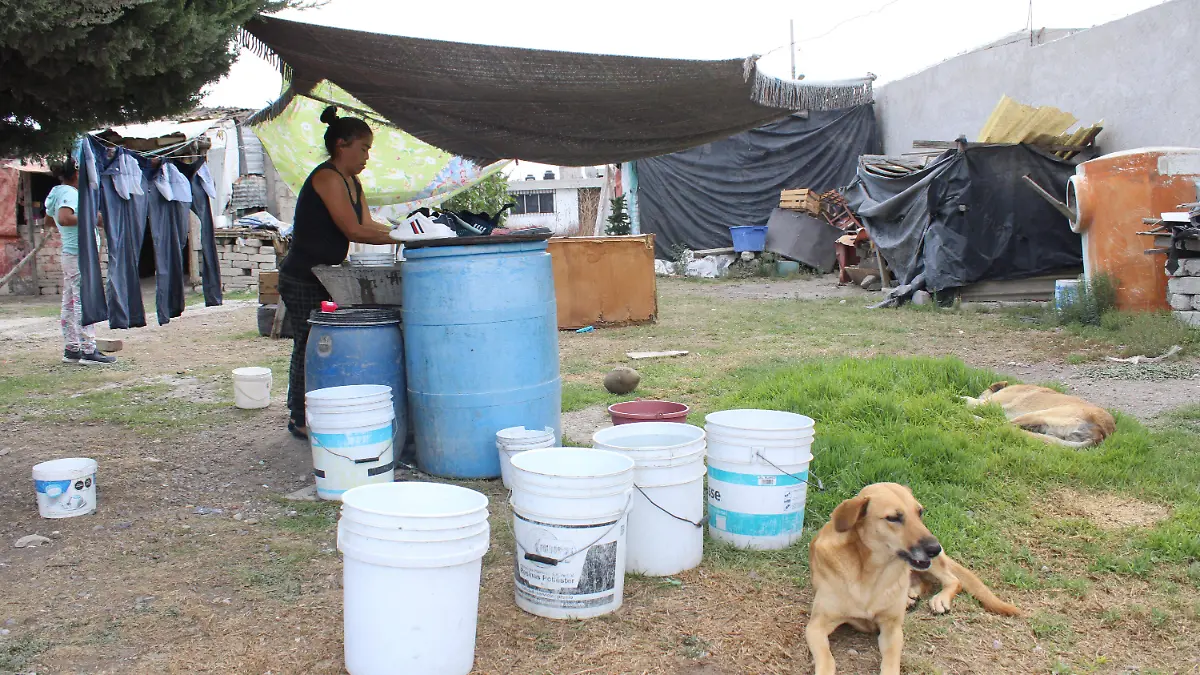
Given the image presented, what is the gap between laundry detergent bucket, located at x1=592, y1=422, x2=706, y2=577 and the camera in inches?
123

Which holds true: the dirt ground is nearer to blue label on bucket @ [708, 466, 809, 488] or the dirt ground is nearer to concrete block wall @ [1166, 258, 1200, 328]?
blue label on bucket @ [708, 466, 809, 488]

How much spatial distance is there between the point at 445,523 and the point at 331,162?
2983mm

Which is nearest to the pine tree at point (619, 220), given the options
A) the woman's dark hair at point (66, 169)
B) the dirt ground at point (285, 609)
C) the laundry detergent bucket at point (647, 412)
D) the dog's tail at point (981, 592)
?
the woman's dark hair at point (66, 169)

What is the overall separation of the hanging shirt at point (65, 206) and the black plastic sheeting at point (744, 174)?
11.2 meters

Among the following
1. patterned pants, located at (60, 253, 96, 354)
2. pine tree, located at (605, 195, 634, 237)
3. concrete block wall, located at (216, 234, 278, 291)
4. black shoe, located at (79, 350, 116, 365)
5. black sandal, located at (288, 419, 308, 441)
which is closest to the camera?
black sandal, located at (288, 419, 308, 441)

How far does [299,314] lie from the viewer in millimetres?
4922

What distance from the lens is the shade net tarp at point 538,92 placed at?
4133 millimetres

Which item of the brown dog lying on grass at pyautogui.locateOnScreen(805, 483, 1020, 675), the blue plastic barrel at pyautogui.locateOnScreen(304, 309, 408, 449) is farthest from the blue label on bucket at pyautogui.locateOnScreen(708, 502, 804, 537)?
the blue plastic barrel at pyautogui.locateOnScreen(304, 309, 408, 449)

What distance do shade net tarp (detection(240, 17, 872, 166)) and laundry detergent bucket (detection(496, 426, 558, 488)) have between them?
1.74 meters

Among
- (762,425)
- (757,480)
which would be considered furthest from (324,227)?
(757,480)

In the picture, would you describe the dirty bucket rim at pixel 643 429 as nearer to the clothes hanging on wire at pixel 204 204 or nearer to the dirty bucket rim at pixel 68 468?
the dirty bucket rim at pixel 68 468

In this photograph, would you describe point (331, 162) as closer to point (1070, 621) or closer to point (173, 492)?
point (173, 492)

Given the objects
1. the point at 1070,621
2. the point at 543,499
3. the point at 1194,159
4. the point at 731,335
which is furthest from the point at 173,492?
the point at 1194,159

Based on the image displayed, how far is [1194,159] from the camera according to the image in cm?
805
